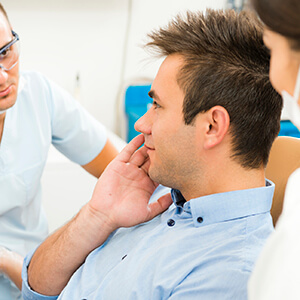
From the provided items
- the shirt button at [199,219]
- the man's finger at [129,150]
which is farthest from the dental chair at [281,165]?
the man's finger at [129,150]

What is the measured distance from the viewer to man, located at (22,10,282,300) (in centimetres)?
91

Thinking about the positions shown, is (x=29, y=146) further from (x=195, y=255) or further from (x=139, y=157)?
(x=195, y=255)

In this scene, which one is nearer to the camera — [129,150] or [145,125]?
[145,125]

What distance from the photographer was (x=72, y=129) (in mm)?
1604

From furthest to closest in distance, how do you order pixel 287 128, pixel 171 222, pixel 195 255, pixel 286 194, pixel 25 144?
→ pixel 287 128, pixel 25 144, pixel 171 222, pixel 195 255, pixel 286 194

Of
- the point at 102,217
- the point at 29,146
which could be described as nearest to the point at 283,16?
the point at 102,217

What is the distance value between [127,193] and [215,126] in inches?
14.2

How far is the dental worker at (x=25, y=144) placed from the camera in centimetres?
141

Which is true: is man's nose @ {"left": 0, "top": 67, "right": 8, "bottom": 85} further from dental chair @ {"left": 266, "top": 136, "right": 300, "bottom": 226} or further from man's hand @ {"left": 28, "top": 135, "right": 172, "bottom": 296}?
dental chair @ {"left": 266, "top": 136, "right": 300, "bottom": 226}

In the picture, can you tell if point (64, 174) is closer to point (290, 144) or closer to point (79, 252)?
point (79, 252)

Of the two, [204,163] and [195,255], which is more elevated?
[204,163]

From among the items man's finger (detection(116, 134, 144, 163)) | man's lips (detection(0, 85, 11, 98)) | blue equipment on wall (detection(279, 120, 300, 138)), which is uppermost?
man's lips (detection(0, 85, 11, 98))

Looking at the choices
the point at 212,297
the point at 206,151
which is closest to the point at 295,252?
the point at 212,297

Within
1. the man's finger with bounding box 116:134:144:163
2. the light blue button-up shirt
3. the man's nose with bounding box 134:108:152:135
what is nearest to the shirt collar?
the light blue button-up shirt
